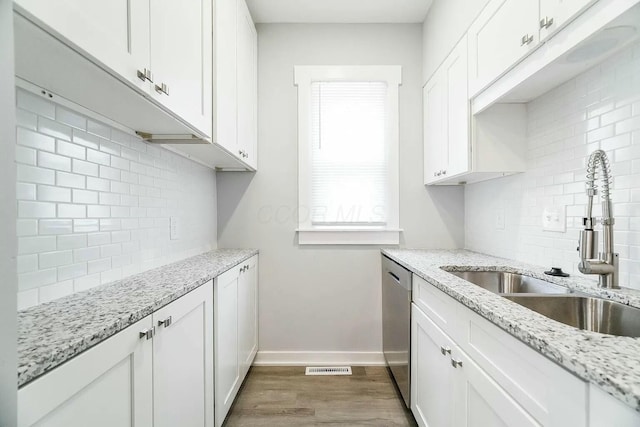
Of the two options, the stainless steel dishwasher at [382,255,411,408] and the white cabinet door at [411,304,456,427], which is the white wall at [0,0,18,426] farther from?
the stainless steel dishwasher at [382,255,411,408]

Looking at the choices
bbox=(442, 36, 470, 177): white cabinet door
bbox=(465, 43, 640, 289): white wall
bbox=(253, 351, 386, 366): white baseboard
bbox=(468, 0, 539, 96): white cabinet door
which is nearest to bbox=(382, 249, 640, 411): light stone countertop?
bbox=(465, 43, 640, 289): white wall

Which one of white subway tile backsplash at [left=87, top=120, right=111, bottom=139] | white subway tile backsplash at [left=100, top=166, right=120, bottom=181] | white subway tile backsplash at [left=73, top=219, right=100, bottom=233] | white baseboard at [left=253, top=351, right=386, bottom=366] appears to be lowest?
white baseboard at [left=253, top=351, right=386, bottom=366]

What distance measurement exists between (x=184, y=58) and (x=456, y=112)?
1596 millimetres

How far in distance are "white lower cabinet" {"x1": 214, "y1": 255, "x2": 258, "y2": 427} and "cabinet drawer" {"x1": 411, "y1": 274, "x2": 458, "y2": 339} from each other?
1.06 metres

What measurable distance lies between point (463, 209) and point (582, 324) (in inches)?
60.3

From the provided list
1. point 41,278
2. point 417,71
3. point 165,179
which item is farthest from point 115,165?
point 417,71

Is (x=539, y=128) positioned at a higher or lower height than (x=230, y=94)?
lower

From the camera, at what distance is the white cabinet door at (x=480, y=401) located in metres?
0.81

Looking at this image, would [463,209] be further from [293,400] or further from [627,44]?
[293,400]

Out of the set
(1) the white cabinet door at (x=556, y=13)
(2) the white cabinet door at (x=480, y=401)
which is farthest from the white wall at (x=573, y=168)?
(2) the white cabinet door at (x=480, y=401)

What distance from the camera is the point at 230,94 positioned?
1.86 metres

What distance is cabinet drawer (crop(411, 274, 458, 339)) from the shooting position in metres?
1.24

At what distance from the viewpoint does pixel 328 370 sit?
2.43 m

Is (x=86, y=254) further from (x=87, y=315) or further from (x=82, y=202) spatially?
(x=87, y=315)
